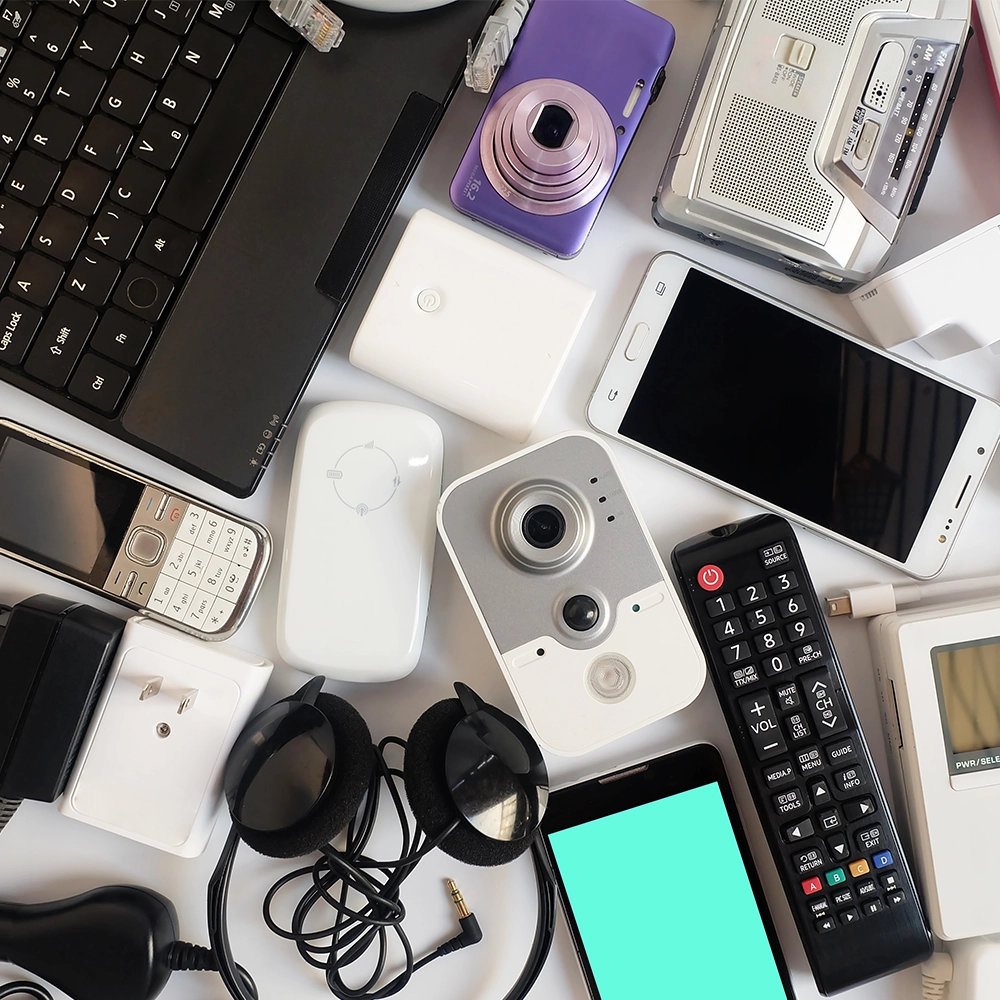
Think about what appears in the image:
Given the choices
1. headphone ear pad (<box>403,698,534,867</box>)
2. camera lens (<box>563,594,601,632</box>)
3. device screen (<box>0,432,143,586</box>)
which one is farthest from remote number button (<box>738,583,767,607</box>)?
device screen (<box>0,432,143,586</box>)

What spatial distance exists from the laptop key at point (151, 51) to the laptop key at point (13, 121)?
76 mm

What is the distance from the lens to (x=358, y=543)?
2.02 ft

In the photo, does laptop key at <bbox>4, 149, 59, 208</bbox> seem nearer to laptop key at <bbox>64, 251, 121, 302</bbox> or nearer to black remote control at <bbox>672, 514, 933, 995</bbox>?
laptop key at <bbox>64, 251, 121, 302</bbox>

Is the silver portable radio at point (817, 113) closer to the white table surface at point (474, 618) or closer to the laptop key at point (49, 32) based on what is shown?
the white table surface at point (474, 618)

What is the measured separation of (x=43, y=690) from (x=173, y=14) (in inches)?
18.7

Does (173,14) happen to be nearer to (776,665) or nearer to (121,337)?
(121,337)

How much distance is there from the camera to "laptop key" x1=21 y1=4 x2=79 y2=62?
0.56 meters

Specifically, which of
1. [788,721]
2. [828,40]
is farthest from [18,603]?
[828,40]

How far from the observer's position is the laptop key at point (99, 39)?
56 centimetres

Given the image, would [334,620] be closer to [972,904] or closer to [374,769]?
[374,769]

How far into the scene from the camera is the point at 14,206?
568 millimetres

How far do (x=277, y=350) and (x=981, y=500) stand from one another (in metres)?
0.55

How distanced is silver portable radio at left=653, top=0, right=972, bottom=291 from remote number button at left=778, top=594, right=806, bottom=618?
0.81 ft

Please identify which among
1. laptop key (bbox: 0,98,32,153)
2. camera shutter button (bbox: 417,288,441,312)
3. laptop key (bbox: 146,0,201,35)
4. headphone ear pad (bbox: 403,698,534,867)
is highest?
laptop key (bbox: 146,0,201,35)
